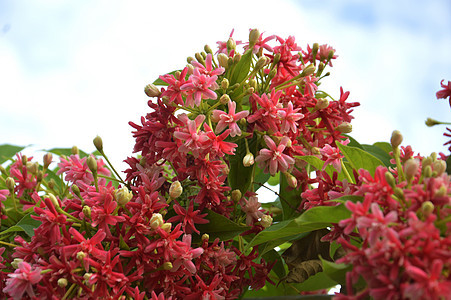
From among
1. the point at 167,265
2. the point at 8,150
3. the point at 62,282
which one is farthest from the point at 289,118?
the point at 8,150

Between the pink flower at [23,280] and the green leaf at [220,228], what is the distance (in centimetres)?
23

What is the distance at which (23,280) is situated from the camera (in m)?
0.56

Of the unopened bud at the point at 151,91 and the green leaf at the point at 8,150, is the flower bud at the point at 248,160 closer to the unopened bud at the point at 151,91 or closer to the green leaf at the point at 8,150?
the unopened bud at the point at 151,91

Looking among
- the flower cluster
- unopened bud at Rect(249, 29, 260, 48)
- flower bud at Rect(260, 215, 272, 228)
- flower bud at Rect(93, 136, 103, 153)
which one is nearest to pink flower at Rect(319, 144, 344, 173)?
the flower cluster

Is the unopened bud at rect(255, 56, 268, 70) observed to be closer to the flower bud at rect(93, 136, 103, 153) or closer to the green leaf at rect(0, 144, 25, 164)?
the flower bud at rect(93, 136, 103, 153)

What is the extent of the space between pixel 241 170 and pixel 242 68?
159 millimetres

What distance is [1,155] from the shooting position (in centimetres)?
111

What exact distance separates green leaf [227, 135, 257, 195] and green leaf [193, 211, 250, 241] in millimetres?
78

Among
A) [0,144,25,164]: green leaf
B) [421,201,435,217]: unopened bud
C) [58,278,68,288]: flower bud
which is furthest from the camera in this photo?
[0,144,25,164]: green leaf

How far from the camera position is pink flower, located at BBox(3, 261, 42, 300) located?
0.55 m

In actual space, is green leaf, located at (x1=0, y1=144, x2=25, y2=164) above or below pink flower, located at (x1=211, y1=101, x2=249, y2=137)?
above

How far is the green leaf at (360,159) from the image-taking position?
2.04ft

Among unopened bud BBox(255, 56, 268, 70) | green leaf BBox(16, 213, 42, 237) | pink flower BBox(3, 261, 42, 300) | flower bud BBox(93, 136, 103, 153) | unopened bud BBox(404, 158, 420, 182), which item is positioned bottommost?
pink flower BBox(3, 261, 42, 300)

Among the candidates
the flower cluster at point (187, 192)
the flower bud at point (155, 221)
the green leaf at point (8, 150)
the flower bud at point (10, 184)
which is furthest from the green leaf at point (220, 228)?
the green leaf at point (8, 150)
